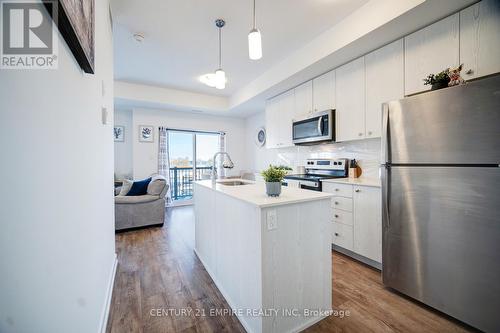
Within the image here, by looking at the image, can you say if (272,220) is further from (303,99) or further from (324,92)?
(303,99)

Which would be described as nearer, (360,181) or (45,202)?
(45,202)

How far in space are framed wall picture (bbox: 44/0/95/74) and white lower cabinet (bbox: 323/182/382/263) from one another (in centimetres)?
266

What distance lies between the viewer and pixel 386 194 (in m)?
1.93

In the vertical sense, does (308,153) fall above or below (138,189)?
above

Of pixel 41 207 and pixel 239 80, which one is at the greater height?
pixel 239 80

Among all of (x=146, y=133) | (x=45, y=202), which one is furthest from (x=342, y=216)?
(x=146, y=133)

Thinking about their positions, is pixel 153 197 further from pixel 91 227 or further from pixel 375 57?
pixel 375 57

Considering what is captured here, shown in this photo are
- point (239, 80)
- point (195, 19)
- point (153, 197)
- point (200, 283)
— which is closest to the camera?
point (200, 283)

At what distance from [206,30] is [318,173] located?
9.19 ft

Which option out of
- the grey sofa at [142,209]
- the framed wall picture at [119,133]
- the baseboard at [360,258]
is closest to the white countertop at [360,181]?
the baseboard at [360,258]

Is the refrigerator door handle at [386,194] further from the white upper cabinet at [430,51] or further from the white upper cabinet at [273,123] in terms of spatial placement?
the white upper cabinet at [273,123]

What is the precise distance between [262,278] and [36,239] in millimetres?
1139

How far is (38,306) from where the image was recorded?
2.19 ft

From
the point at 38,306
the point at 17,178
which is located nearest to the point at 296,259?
the point at 38,306
